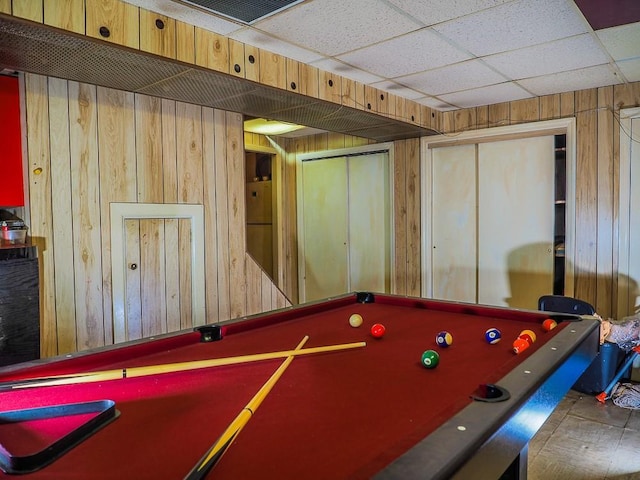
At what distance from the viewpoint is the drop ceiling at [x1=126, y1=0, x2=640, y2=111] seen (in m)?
2.20

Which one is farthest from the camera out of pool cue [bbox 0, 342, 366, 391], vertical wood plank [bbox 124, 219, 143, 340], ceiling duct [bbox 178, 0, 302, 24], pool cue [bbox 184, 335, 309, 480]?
vertical wood plank [bbox 124, 219, 143, 340]

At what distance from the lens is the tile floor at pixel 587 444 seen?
2199 millimetres

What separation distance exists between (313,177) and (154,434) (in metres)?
4.85

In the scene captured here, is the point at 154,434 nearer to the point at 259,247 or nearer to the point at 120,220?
the point at 120,220

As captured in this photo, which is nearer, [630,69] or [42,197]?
[42,197]

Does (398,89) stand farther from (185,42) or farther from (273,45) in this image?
(185,42)

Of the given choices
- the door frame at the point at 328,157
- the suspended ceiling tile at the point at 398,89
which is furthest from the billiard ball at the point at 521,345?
the door frame at the point at 328,157

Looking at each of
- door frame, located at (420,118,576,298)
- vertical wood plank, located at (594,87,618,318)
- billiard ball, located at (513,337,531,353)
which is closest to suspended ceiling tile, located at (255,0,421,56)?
billiard ball, located at (513,337,531,353)

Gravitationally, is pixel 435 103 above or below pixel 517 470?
above

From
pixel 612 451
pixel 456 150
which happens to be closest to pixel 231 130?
pixel 456 150

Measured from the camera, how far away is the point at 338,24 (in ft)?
7.82

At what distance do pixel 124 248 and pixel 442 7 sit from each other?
2282 millimetres

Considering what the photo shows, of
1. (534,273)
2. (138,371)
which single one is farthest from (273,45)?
(534,273)

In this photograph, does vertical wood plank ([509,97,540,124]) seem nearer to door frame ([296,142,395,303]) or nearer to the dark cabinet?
door frame ([296,142,395,303])
